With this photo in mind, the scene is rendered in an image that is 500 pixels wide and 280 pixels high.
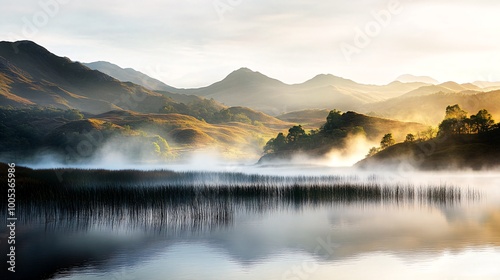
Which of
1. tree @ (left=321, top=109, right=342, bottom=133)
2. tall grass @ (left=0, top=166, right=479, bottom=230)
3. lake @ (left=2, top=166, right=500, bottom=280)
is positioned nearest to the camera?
lake @ (left=2, top=166, right=500, bottom=280)

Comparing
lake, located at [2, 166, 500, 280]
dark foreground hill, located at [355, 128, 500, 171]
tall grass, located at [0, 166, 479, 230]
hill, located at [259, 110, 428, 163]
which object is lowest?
lake, located at [2, 166, 500, 280]

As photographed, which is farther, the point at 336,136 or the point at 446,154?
the point at 336,136

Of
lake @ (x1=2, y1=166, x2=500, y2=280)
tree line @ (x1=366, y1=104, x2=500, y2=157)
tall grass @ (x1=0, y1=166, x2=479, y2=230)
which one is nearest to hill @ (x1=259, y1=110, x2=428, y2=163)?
tree line @ (x1=366, y1=104, x2=500, y2=157)

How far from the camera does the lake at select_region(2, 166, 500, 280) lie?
74.7ft

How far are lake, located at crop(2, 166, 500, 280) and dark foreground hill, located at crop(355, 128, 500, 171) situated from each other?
36148 millimetres

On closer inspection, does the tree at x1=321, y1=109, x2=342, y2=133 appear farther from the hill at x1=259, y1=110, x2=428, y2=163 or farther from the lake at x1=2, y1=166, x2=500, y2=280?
the lake at x1=2, y1=166, x2=500, y2=280

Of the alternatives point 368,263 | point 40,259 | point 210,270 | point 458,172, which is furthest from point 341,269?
point 458,172

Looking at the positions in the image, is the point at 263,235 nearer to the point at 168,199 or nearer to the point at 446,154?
the point at 168,199

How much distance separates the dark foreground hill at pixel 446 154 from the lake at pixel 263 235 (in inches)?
1423

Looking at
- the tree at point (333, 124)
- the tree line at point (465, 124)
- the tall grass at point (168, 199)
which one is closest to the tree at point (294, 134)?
the tree at point (333, 124)

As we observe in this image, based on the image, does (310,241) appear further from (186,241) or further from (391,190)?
Result: (391,190)

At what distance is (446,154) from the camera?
8456cm

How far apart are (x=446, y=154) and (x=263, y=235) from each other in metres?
59.9

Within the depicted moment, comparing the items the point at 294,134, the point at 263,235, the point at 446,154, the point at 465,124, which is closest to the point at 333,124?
the point at 294,134
